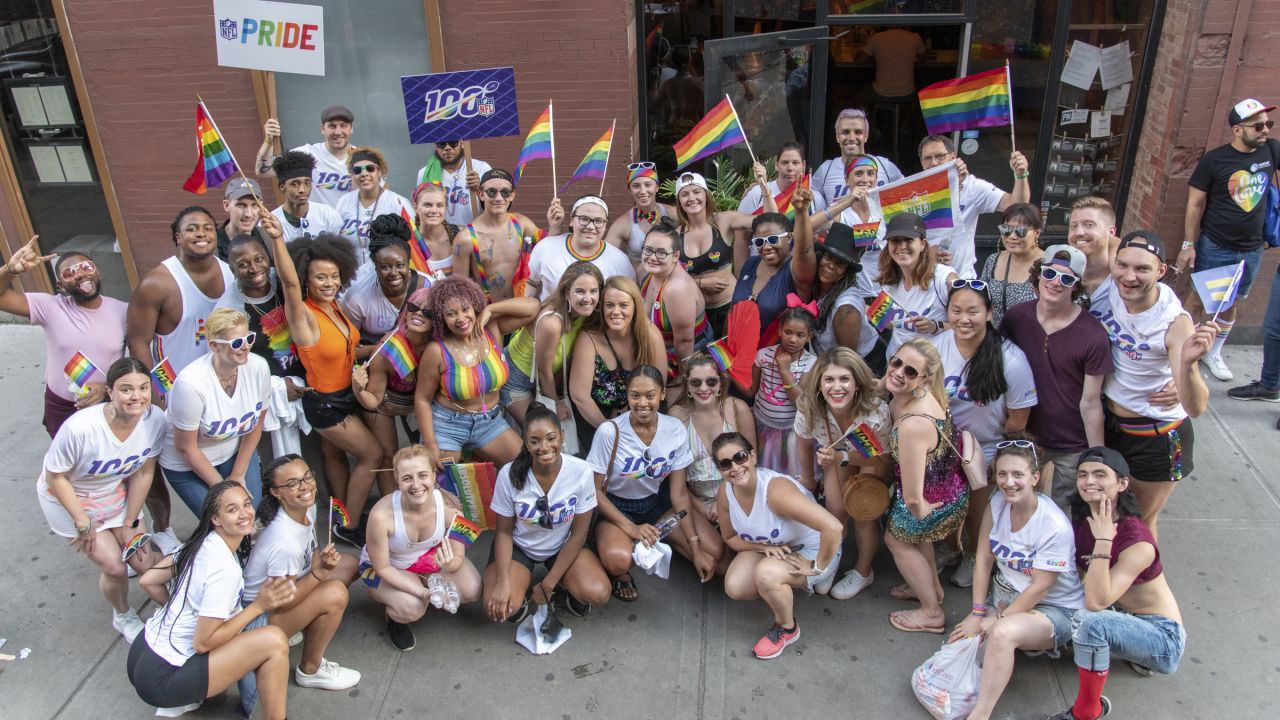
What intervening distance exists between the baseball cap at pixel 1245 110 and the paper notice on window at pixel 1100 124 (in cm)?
141

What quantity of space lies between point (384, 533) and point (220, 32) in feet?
12.1

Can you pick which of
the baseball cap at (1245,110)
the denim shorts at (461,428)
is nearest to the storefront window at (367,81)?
the denim shorts at (461,428)

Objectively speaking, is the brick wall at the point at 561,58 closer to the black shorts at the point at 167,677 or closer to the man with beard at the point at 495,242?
the man with beard at the point at 495,242

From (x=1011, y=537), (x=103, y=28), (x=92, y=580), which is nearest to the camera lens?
(x=1011, y=537)

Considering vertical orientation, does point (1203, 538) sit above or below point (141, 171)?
below

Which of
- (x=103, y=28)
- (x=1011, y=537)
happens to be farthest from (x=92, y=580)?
(x=1011, y=537)

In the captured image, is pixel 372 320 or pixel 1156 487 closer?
pixel 1156 487

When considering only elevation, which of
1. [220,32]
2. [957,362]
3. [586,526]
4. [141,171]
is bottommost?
[586,526]

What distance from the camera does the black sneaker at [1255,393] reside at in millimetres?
6824

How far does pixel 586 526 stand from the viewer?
5086 millimetres

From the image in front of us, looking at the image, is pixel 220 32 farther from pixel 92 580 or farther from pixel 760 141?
pixel 760 141

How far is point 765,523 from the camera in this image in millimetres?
4871

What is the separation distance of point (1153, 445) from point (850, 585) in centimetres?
166

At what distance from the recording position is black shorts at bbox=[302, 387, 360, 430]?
524 cm
